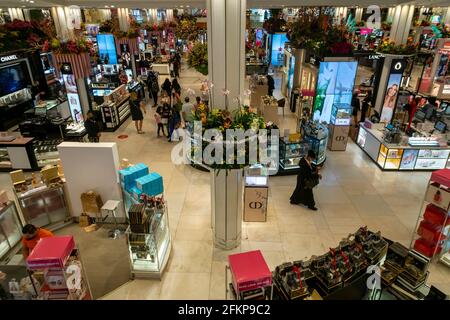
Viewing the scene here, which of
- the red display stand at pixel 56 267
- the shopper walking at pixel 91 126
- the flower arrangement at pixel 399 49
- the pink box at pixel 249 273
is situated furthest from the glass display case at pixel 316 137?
the red display stand at pixel 56 267

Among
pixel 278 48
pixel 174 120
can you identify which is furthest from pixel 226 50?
pixel 278 48

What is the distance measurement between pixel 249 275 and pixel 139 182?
11.4ft

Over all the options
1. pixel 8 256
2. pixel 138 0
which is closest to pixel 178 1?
pixel 138 0

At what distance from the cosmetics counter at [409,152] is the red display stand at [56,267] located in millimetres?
8066

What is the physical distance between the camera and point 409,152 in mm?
8750

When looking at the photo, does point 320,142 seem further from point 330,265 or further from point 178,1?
point 178,1

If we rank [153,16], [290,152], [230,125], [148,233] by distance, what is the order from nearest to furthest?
[230,125], [148,233], [290,152], [153,16]

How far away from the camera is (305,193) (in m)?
7.20

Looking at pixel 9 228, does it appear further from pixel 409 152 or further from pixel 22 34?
pixel 22 34

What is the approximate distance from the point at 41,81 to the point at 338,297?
1610 centimetres

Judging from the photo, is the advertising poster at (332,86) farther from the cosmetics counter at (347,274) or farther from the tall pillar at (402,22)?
the cosmetics counter at (347,274)

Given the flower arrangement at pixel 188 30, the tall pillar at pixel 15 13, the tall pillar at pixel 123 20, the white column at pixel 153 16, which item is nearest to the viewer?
the flower arrangement at pixel 188 30

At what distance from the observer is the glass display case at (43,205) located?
6.45 m

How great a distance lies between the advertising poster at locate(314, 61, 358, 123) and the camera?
34.3ft
